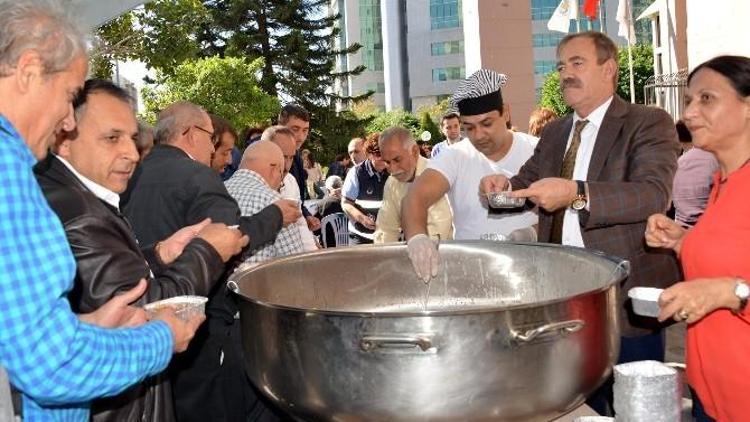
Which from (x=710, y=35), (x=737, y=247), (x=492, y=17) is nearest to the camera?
(x=737, y=247)

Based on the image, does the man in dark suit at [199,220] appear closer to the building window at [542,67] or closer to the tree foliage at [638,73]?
the tree foliage at [638,73]

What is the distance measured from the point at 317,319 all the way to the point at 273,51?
94.9 feet

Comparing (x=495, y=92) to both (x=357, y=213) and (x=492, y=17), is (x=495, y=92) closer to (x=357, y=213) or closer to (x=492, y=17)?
(x=357, y=213)

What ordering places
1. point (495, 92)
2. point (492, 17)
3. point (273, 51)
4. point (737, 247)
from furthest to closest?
point (492, 17) < point (273, 51) < point (495, 92) < point (737, 247)

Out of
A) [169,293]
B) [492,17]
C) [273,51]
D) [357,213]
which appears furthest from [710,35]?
[492,17]

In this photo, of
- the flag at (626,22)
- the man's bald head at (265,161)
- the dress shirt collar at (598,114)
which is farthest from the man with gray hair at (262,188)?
the flag at (626,22)

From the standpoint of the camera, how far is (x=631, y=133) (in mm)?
2320

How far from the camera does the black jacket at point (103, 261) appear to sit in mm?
1646

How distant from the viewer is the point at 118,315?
1.47 metres

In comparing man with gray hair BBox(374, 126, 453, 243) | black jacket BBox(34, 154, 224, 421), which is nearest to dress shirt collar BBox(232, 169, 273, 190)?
man with gray hair BBox(374, 126, 453, 243)

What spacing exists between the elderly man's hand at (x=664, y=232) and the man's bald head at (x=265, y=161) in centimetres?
210

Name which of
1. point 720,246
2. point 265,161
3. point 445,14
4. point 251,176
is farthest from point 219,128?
point 445,14

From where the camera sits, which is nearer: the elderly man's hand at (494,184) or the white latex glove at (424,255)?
the white latex glove at (424,255)

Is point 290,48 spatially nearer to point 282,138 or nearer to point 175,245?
point 282,138
